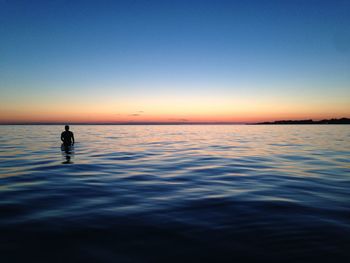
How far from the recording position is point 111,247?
416cm

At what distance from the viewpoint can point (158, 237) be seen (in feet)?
15.0

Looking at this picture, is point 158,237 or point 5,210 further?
point 5,210

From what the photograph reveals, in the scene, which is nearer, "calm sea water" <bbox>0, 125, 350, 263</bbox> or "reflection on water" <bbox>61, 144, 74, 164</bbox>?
"calm sea water" <bbox>0, 125, 350, 263</bbox>

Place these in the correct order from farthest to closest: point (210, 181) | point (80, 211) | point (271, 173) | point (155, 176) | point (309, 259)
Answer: point (271, 173), point (155, 176), point (210, 181), point (80, 211), point (309, 259)

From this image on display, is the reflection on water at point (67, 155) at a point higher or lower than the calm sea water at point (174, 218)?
lower

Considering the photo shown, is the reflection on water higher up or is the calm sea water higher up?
the calm sea water

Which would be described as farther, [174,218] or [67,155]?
[67,155]

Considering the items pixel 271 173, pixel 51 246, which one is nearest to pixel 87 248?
pixel 51 246

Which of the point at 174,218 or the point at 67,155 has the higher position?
the point at 174,218

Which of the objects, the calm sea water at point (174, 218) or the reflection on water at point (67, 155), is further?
the reflection on water at point (67, 155)

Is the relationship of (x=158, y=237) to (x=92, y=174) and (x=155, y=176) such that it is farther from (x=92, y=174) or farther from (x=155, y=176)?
(x=92, y=174)

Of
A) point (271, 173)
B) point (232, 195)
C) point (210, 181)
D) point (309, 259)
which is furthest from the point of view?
point (271, 173)

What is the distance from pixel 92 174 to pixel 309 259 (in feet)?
30.2

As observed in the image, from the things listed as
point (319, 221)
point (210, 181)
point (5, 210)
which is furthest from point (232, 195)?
point (5, 210)
